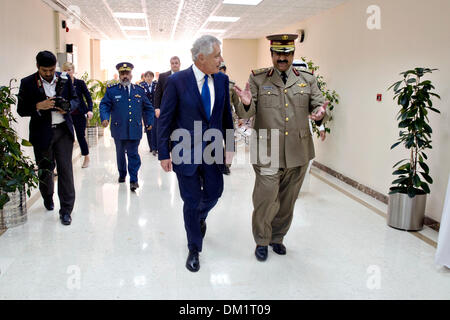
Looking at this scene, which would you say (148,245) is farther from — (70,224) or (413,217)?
(413,217)

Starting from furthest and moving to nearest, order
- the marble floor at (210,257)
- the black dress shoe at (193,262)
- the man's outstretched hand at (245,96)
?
the black dress shoe at (193,262)
the man's outstretched hand at (245,96)
the marble floor at (210,257)

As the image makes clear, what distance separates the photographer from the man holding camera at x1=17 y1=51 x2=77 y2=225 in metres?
3.67

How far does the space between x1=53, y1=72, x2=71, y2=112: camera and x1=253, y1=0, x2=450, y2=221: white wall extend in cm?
363

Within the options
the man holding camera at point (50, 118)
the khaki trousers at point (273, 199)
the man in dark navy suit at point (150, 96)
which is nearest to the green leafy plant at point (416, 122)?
the khaki trousers at point (273, 199)

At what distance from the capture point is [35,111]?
3695 mm

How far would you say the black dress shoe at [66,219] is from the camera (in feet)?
12.8

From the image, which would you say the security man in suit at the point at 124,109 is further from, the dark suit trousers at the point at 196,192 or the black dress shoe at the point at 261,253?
the black dress shoe at the point at 261,253

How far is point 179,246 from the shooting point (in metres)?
3.44

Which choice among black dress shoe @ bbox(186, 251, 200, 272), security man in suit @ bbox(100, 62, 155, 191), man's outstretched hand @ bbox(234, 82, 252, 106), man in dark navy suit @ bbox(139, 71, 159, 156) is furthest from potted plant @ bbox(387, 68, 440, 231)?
man in dark navy suit @ bbox(139, 71, 159, 156)

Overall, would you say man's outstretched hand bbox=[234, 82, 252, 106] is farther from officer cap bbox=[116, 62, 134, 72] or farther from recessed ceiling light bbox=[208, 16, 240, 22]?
recessed ceiling light bbox=[208, 16, 240, 22]

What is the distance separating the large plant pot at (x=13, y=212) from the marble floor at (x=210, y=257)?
0.11 metres

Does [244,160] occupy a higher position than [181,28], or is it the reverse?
[181,28]
